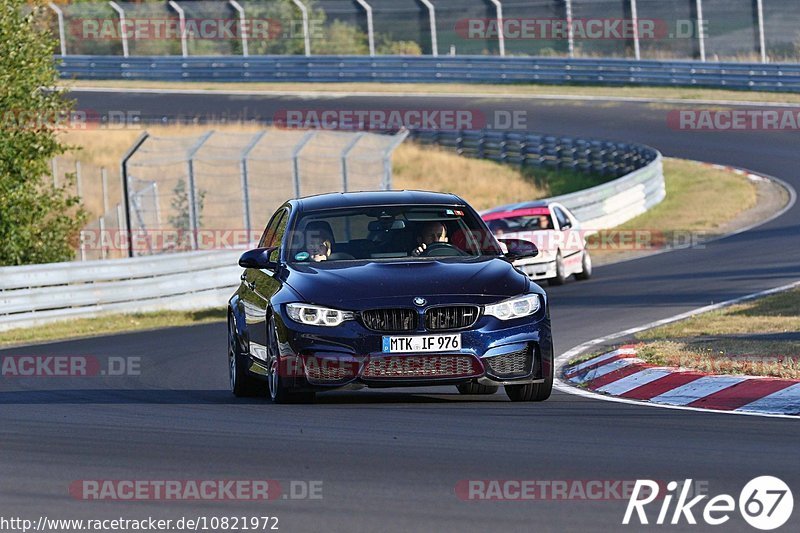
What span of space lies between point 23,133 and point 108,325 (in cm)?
459

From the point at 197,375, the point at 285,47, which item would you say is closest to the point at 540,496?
the point at 197,375

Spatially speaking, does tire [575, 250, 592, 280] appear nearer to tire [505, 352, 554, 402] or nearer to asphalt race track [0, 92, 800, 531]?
asphalt race track [0, 92, 800, 531]

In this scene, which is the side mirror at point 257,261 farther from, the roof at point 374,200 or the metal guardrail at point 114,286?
the metal guardrail at point 114,286

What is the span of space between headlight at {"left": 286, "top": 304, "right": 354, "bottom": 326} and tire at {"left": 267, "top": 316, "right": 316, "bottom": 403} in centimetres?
29

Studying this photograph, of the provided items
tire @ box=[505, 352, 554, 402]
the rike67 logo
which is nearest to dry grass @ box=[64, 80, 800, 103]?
tire @ box=[505, 352, 554, 402]

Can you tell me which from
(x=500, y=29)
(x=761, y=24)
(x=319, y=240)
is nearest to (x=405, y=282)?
(x=319, y=240)

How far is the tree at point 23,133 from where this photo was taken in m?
24.6

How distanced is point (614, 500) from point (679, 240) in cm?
2285

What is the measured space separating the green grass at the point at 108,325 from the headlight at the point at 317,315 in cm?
1078

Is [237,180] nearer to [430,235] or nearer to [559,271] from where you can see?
[559,271]

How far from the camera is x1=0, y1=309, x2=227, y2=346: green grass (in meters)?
21.0

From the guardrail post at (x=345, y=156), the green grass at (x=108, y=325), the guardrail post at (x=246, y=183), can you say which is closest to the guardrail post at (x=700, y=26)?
the guardrail post at (x=345, y=156)

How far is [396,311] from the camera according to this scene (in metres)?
10.1

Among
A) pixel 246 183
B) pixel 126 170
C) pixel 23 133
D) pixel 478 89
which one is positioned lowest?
pixel 478 89
